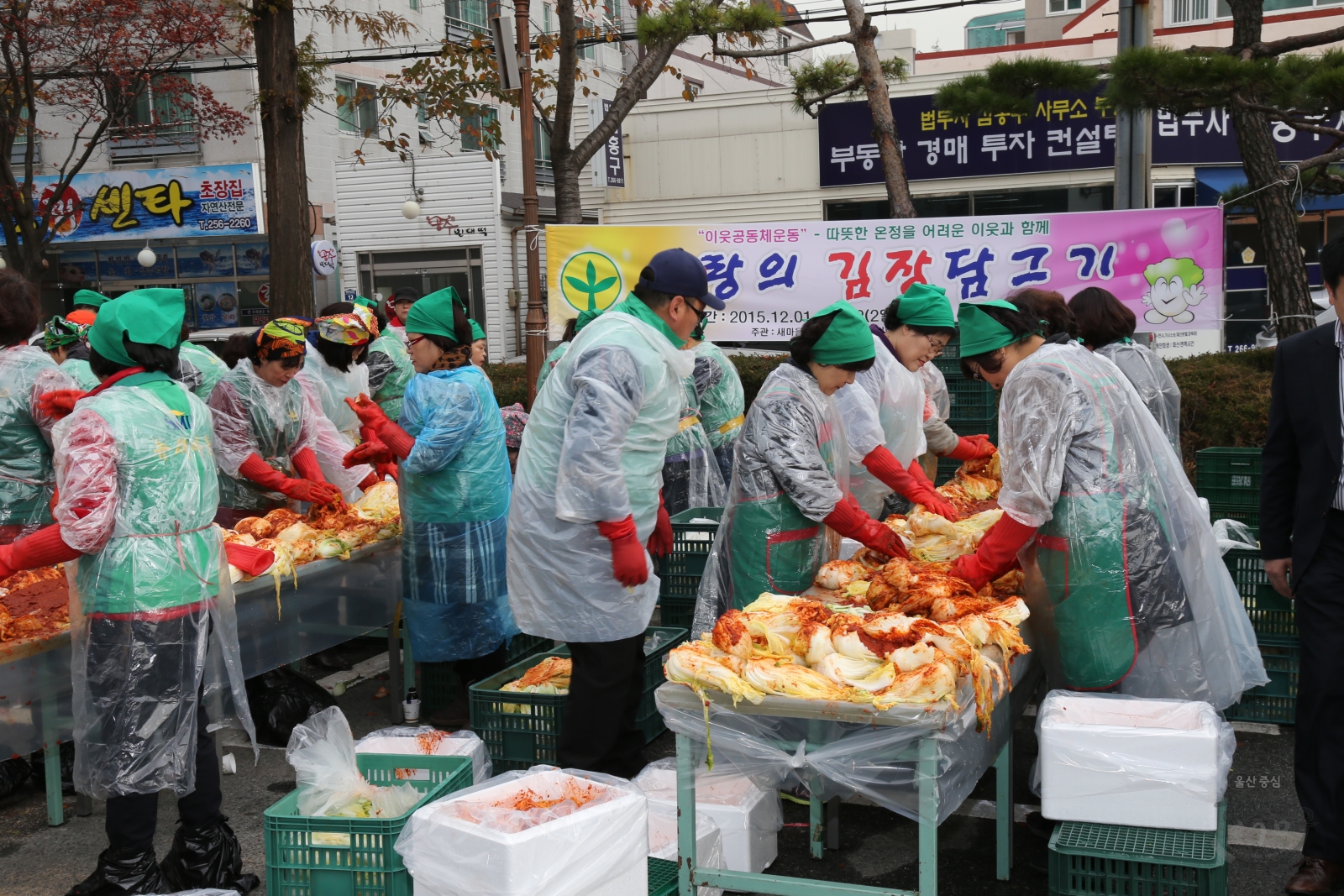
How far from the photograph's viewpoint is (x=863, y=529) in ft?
13.2

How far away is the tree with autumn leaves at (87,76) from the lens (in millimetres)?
13875

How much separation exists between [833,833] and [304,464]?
10.5 ft

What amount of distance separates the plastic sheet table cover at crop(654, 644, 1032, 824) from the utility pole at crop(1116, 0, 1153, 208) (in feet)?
21.2

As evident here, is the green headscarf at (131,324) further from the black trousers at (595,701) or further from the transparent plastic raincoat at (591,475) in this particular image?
the black trousers at (595,701)

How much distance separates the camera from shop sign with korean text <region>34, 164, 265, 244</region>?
68.7ft

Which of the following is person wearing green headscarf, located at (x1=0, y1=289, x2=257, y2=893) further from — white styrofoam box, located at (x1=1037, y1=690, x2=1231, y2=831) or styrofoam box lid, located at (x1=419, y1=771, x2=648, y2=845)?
white styrofoam box, located at (x1=1037, y1=690, x2=1231, y2=831)

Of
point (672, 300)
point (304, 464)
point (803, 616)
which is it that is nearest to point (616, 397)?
point (672, 300)

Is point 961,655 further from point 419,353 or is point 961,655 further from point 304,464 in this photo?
point 304,464

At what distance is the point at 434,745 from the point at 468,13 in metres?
24.7

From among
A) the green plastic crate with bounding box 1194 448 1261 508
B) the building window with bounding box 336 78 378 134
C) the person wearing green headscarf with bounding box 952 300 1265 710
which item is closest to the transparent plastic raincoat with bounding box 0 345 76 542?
the person wearing green headscarf with bounding box 952 300 1265 710

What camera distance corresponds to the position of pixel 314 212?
2103cm

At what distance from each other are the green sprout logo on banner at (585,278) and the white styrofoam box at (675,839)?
565 centimetres

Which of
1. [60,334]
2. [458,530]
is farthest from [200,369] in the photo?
[458,530]

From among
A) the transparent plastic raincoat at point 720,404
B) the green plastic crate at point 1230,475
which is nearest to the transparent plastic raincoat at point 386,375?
the transparent plastic raincoat at point 720,404
